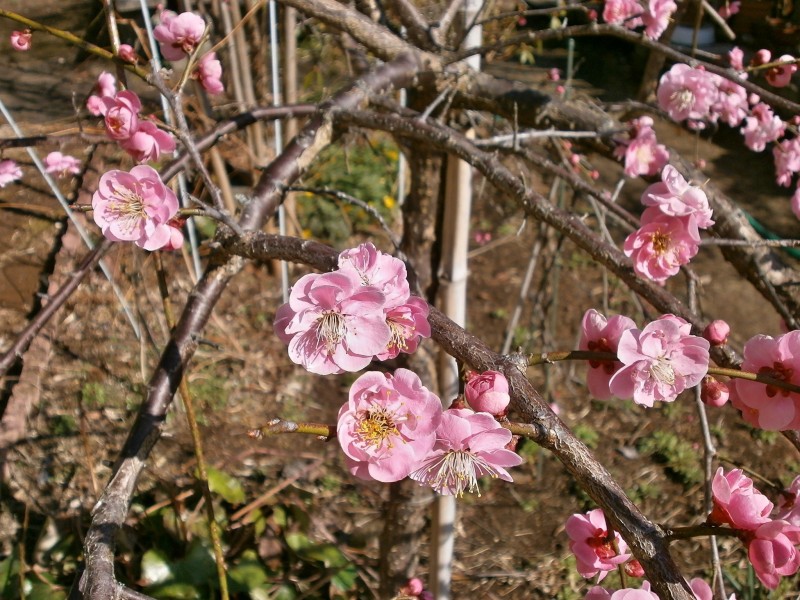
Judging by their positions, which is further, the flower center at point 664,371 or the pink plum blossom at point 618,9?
the pink plum blossom at point 618,9

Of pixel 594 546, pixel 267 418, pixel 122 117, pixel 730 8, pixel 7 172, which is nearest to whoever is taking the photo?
pixel 594 546

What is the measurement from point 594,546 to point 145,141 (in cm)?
84

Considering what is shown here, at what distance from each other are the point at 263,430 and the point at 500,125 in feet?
5.73

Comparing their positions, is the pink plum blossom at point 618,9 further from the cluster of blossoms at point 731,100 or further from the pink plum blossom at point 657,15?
the cluster of blossoms at point 731,100

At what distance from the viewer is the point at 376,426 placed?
61 cm

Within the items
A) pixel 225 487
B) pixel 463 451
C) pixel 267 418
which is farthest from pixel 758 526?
pixel 267 418

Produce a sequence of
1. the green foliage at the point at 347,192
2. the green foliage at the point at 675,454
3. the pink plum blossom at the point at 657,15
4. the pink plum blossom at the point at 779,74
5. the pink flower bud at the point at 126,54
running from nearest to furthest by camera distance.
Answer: the pink flower bud at the point at 126,54, the pink plum blossom at the point at 779,74, the pink plum blossom at the point at 657,15, the green foliage at the point at 675,454, the green foliage at the point at 347,192

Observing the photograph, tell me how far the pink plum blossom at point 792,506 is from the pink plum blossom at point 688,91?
3.35 feet

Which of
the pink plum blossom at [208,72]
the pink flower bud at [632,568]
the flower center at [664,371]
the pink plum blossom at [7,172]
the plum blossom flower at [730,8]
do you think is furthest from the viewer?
the pink plum blossom at [7,172]

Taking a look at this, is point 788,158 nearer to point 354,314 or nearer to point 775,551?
point 775,551

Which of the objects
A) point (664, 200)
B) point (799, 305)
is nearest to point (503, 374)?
point (664, 200)

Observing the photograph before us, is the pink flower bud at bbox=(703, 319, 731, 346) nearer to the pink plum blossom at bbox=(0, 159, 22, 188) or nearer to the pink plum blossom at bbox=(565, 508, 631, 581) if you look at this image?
the pink plum blossom at bbox=(565, 508, 631, 581)

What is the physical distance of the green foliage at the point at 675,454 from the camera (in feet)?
8.41

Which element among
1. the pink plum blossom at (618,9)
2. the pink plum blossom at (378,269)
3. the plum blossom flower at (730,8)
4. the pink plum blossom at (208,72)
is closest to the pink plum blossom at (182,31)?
the pink plum blossom at (208,72)
